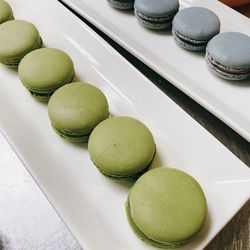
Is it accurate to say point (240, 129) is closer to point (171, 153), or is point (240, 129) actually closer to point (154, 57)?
point (171, 153)

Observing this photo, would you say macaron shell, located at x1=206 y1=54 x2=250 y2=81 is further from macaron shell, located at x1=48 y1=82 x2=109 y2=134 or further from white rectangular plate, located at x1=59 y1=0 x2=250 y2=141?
macaron shell, located at x1=48 y1=82 x2=109 y2=134

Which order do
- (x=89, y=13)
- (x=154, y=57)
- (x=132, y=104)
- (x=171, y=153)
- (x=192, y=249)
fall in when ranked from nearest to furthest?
(x=192, y=249) < (x=171, y=153) < (x=132, y=104) < (x=154, y=57) < (x=89, y=13)

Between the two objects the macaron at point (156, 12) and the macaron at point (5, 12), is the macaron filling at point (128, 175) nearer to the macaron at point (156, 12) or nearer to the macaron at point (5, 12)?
the macaron at point (156, 12)

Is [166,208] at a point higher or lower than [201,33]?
lower

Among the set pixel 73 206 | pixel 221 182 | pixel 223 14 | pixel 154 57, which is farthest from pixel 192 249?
pixel 223 14

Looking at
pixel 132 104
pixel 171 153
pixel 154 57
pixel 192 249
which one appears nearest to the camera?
pixel 192 249

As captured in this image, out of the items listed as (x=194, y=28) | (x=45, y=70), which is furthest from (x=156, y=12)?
(x=45, y=70)

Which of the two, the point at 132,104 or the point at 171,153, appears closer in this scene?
the point at 171,153

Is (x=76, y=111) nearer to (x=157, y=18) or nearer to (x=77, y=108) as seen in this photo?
(x=77, y=108)
